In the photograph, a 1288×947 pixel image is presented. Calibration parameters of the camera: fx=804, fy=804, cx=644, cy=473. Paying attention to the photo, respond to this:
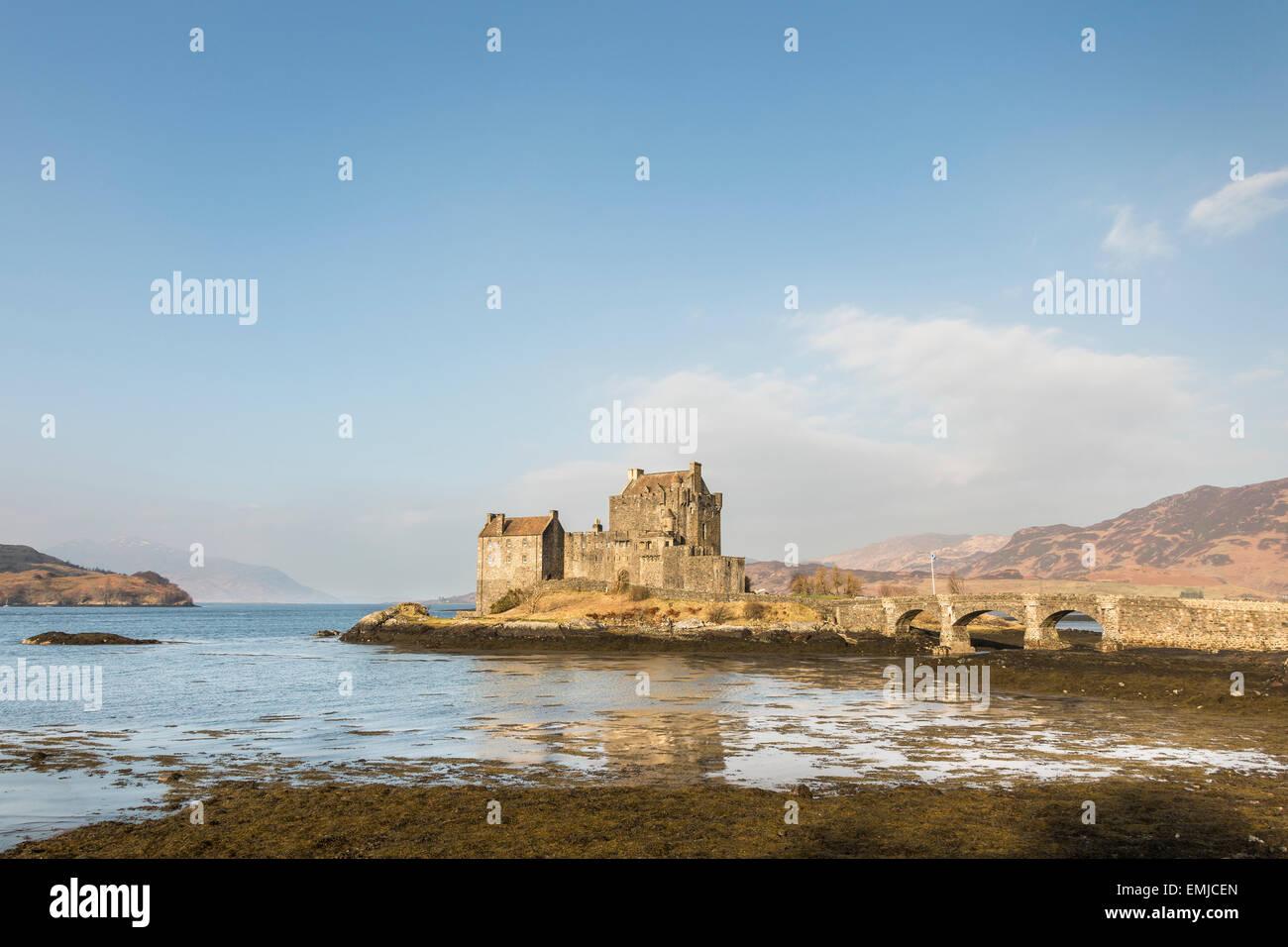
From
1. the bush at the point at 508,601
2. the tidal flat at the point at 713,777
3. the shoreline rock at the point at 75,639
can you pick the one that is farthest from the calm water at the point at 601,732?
the shoreline rock at the point at 75,639

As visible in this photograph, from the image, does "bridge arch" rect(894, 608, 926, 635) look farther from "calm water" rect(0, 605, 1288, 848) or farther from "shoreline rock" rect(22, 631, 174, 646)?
"shoreline rock" rect(22, 631, 174, 646)

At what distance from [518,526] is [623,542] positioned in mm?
13904

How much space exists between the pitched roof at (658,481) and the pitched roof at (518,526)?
10431 mm

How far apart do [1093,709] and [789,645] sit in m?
39.1

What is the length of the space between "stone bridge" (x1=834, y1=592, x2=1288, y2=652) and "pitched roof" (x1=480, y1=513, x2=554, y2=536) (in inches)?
1463

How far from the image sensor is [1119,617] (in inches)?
2242

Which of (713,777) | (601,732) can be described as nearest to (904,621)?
(601,732)

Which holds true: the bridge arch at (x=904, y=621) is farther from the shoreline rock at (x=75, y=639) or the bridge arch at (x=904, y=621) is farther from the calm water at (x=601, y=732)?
the shoreline rock at (x=75, y=639)

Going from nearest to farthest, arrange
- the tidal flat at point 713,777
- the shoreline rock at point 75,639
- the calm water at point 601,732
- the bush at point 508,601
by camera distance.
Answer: the tidal flat at point 713,777 → the calm water at point 601,732 → the shoreline rock at point 75,639 → the bush at point 508,601

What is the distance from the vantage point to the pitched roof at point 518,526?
94.7m

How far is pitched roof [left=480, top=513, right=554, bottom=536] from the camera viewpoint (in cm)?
9469

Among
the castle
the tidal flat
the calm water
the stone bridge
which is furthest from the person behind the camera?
the castle

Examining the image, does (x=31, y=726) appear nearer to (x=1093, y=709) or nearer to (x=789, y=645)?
(x=1093, y=709)

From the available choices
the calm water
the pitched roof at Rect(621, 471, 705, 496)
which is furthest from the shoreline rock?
the pitched roof at Rect(621, 471, 705, 496)
